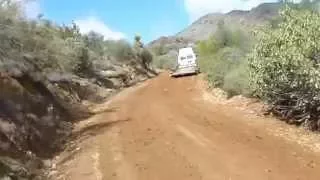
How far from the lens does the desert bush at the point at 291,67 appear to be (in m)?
16.9

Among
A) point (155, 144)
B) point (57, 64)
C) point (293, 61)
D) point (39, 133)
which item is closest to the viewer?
point (155, 144)

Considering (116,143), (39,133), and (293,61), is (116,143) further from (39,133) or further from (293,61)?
(293,61)

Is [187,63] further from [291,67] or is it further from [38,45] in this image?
[291,67]

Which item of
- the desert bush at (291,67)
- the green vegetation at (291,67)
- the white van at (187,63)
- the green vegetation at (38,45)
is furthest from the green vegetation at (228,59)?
the green vegetation at (38,45)

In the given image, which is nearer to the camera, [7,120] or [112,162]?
[112,162]

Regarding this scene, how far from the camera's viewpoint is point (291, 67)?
1758 cm

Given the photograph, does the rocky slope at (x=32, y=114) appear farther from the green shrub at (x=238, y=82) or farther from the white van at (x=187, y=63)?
the white van at (x=187, y=63)

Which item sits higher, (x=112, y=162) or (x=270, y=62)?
(x=270, y=62)

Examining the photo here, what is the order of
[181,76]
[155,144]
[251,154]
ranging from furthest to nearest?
[181,76] → [155,144] → [251,154]

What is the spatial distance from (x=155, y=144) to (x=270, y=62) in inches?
193

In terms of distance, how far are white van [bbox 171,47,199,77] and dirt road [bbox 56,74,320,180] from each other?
90.8ft

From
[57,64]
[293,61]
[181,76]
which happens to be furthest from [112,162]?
[181,76]

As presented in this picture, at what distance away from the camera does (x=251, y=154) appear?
13.4m

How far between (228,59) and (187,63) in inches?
838
